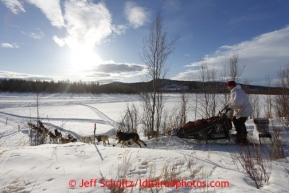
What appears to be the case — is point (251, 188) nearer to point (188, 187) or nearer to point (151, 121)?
point (188, 187)

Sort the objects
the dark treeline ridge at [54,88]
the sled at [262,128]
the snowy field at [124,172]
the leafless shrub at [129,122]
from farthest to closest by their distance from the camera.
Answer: the dark treeline ridge at [54,88] < the leafless shrub at [129,122] < the sled at [262,128] < the snowy field at [124,172]

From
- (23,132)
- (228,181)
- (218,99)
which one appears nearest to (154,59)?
(218,99)

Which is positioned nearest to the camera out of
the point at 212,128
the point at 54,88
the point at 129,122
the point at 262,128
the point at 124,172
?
the point at 124,172

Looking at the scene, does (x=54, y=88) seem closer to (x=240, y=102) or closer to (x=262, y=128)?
(x=240, y=102)

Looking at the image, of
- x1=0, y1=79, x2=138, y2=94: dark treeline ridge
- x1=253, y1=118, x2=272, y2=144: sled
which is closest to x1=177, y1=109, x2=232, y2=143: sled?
x1=253, y1=118, x2=272, y2=144: sled

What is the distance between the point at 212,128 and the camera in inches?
198

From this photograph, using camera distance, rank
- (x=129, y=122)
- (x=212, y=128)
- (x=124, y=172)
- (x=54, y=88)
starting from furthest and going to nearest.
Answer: (x=54, y=88)
(x=129, y=122)
(x=212, y=128)
(x=124, y=172)

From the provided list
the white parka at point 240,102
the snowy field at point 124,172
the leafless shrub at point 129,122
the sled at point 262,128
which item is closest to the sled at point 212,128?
the white parka at point 240,102

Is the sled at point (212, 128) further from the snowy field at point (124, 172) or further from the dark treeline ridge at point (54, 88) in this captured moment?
the dark treeline ridge at point (54, 88)

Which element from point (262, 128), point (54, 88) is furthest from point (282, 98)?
point (54, 88)

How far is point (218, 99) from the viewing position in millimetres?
10234

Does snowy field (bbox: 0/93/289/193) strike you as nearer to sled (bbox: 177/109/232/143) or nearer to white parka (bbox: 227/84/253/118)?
sled (bbox: 177/109/232/143)

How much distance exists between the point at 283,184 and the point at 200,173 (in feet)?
3.39

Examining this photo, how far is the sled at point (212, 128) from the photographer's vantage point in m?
4.95
